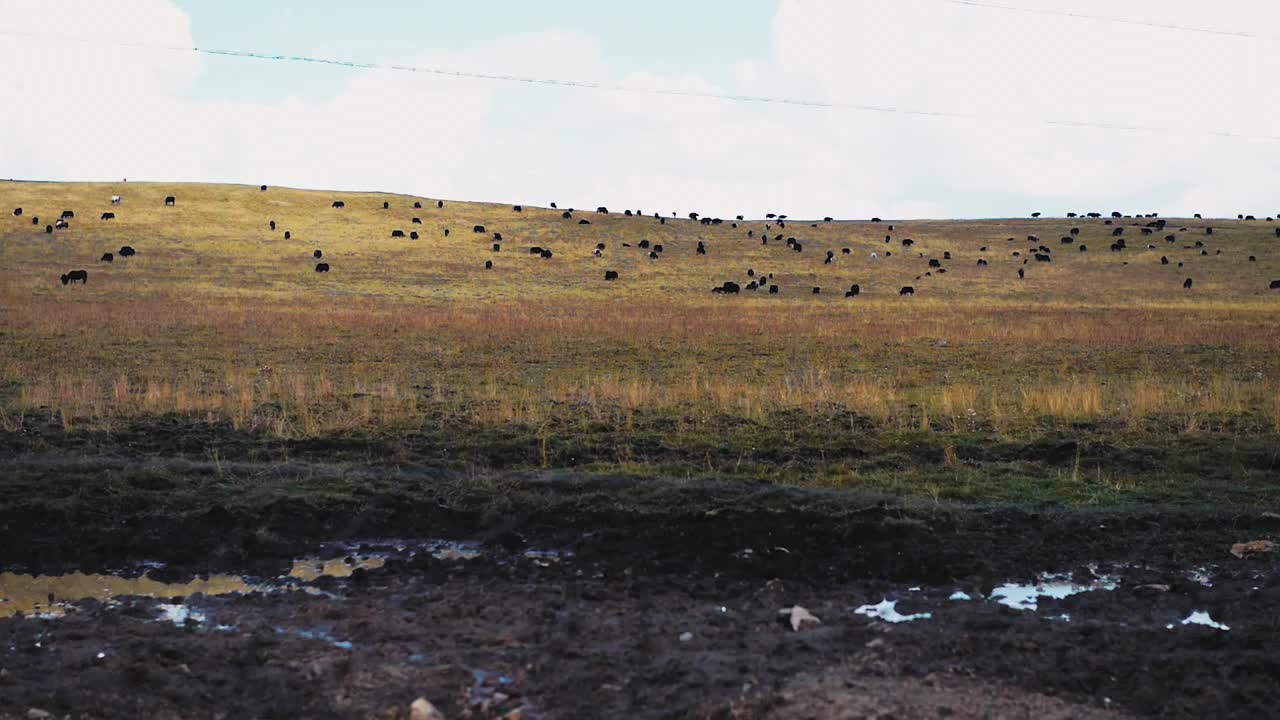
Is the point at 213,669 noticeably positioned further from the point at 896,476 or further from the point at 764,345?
the point at 764,345

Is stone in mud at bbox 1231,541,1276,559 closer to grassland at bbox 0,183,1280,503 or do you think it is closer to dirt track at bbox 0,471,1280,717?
dirt track at bbox 0,471,1280,717

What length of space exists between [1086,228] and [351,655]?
87862mm

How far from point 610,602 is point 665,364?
15.0 m

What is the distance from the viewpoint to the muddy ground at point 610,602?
5.68m

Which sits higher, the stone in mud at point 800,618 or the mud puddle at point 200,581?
the stone in mud at point 800,618

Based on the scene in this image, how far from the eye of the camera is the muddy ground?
5.68 meters

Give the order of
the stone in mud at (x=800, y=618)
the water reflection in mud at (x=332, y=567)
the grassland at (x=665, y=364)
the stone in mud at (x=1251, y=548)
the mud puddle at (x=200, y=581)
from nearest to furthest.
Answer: the stone in mud at (x=800, y=618)
the mud puddle at (x=200, y=581)
the water reflection in mud at (x=332, y=567)
the stone in mud at (x=1251, y=548)
the grassland at (x=665, y=364)

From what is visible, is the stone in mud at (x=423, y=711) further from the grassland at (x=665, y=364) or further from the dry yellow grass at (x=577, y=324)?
the dry yellow grass at (x=577, y=324)

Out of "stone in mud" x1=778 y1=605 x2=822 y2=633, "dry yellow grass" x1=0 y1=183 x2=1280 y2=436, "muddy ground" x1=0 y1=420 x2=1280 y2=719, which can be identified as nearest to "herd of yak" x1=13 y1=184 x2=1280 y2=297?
"dry yellow grass" x1=0 y1=183 x2=1280 y2=436

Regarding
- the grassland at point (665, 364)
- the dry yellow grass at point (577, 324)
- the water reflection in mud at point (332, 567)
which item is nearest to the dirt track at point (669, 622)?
the water reflection in mud at point (332, 567)

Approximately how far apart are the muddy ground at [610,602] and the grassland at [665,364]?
1.71 metres

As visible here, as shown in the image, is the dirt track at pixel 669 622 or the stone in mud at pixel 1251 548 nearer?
the dirt track at pixel 669 622

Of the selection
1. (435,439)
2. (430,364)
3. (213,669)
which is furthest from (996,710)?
(430,364)

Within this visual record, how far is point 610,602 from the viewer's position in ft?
24.5
